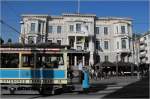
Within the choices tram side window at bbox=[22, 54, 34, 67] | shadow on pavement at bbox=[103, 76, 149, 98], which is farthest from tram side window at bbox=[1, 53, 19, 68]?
shadow on pavement at bbox=[103, 76, 149, 98]

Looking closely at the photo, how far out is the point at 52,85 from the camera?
2158 centimetres

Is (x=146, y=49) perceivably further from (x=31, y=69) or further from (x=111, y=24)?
(x=31, y=69)

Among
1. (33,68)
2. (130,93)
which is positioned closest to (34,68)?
(33,68)

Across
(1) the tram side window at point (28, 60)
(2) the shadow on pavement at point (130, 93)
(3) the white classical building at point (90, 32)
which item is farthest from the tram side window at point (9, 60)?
(3) the white classical building at point (90, 32)

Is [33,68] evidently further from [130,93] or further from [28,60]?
[130,93]

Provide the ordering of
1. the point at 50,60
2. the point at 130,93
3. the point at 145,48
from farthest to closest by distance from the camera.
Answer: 1. the point at 145,48
2. the point at 130,93
3. the point at 50,60

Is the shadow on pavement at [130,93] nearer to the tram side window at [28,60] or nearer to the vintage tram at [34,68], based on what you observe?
the vintage tram at [34,68]

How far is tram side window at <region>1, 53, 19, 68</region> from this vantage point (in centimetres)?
2156

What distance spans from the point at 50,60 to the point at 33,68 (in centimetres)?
107

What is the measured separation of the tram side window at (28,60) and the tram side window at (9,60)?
396mm

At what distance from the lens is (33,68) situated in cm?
2148

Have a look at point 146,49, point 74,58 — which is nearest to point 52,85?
point 74,58

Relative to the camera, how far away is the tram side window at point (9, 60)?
70.7ft

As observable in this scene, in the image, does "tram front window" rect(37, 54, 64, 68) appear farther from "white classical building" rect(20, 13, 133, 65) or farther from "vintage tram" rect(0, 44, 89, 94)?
"white classical building" rect(20, 13, 133, 65)
